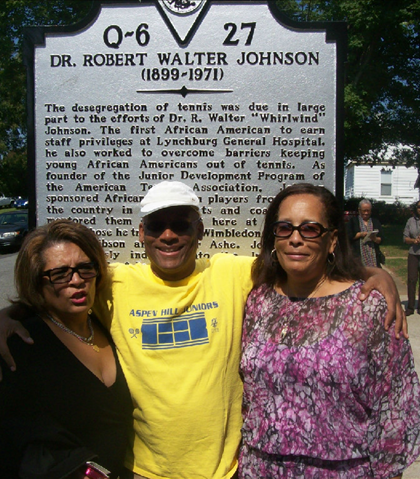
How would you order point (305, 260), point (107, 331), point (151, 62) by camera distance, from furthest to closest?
point (151, 62) → point (107, 331) → point (305, 260)

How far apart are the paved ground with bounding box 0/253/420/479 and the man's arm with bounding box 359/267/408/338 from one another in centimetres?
199

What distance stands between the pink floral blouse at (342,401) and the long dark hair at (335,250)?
0.62 feet

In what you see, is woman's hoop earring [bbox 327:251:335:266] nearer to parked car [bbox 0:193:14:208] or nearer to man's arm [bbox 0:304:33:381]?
man's arm [bbox 0:304:33:381]

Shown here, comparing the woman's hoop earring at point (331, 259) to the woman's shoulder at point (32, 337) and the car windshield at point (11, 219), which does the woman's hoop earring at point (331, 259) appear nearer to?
the woman's shoulder at point (32, 337)

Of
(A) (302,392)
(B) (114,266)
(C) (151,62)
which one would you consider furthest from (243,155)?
(A) (302,392)

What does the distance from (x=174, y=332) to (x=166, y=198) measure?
24.0 inches

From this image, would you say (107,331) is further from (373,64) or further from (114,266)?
(373,64)

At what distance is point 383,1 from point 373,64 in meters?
3.06

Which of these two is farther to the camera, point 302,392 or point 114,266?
point 114,266

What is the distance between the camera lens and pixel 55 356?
189cm

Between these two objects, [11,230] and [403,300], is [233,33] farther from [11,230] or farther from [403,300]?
[11,230]

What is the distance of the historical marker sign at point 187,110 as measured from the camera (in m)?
3.01

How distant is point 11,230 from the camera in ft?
62.9

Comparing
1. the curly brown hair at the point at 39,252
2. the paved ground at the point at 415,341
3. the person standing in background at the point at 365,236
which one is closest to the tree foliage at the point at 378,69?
the person standing in background at the point at 365,236
